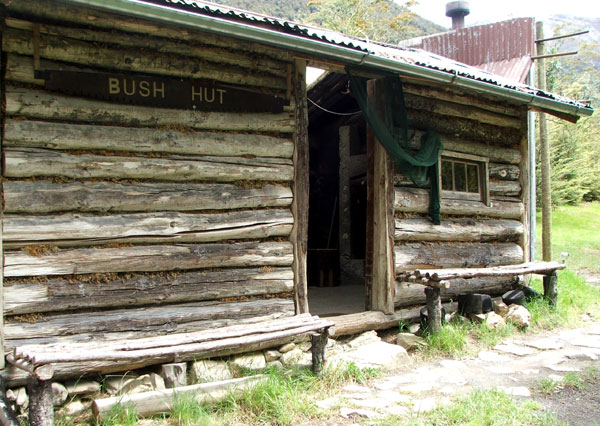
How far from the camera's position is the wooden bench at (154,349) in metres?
3.78

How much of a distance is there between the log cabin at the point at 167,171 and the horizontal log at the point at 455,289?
0.04 metres

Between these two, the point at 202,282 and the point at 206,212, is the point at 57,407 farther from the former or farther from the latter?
the point at 206,212

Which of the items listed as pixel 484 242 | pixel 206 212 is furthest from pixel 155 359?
pixel 484 242

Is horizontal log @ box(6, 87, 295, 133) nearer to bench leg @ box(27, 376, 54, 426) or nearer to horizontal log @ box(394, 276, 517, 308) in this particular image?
bench leg @ box(27, 376, 54, 426)

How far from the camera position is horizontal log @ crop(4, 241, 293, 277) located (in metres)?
4.44

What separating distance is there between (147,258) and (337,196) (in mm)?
6058

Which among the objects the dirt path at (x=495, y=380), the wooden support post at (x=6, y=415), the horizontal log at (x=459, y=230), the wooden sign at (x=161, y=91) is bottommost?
the dirt path at (x=495, y=380)

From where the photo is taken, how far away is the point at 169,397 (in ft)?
14.3

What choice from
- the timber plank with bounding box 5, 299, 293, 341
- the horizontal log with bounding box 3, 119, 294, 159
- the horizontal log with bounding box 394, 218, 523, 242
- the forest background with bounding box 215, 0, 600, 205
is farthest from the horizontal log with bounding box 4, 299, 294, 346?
the forest background with bounding box 215, 0, 600, 205

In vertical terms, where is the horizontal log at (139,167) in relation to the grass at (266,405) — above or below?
above

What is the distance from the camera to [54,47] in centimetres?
448

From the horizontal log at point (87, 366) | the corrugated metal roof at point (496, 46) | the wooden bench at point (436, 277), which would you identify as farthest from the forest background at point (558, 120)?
the horizontal log at point (87, 366)

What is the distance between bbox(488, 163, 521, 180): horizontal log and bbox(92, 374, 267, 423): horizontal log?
5.13 m

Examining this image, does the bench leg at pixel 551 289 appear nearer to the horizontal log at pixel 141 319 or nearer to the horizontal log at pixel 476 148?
the horizontal log at pixel 476 148
